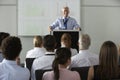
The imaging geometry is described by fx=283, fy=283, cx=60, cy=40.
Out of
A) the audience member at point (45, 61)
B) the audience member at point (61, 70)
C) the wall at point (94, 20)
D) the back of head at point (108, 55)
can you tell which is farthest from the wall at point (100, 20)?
the audience member at point (61, 70)

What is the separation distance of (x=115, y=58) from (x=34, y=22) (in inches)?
204

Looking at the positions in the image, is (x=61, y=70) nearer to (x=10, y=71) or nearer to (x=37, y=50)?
(x=10, y=71)

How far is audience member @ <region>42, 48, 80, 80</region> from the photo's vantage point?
264 centimetres

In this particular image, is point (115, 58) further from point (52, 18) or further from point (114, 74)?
point (52, 18)

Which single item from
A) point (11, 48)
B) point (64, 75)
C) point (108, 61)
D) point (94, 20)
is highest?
point (94, 20)

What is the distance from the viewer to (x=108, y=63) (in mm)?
2850

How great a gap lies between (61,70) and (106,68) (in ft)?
1.54

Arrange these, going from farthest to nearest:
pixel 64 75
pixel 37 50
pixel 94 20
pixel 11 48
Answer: pixel 94 20
pixel 37 50
pixel 64 75
pixel 11 48

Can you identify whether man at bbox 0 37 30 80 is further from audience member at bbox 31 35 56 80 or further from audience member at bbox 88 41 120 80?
audience member at bbox 31 35 56 80

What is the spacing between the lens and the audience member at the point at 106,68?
282 centimetres

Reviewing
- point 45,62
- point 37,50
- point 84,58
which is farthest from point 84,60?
point 37,50

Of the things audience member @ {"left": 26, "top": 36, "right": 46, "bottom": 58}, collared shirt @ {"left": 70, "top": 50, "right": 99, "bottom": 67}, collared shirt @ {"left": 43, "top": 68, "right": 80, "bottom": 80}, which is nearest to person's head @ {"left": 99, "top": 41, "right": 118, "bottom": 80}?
collared shirt @ {"left": 43, "top": 68, "right": 80, "bottom": 80}

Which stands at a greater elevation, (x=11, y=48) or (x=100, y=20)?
(x=100, y=20)

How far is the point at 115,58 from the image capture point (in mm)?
2895
